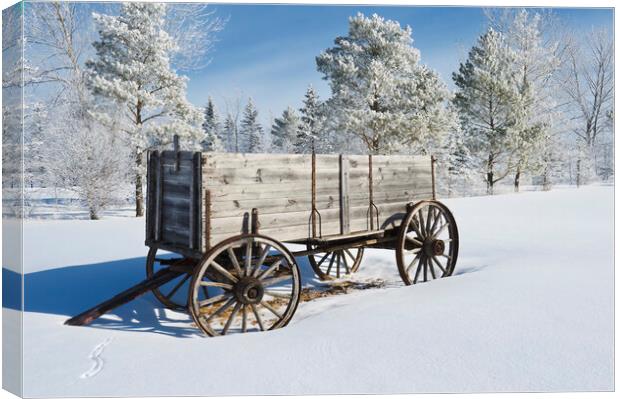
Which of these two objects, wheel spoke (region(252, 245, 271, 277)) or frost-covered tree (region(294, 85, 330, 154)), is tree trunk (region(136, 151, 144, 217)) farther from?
frost-covered tree (region(294, 85, 330, 154))

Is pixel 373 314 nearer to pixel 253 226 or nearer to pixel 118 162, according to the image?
pixel 253 226

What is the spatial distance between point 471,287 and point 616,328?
1.73 m

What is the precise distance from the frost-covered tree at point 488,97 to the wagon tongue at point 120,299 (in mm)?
21177

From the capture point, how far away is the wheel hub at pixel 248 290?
Answer: 5969 mm

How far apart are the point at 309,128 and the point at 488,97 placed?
17.3 meters

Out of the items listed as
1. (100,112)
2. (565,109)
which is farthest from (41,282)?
(565,109)

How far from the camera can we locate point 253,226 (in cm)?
606

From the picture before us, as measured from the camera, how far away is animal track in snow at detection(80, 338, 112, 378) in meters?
4.30

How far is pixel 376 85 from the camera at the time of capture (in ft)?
76.6

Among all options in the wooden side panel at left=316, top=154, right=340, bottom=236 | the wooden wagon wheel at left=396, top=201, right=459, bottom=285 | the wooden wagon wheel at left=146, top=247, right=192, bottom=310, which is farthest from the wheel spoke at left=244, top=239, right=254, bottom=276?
the wooden wagon wheel at left=396, top=201, right=459, bottom=285

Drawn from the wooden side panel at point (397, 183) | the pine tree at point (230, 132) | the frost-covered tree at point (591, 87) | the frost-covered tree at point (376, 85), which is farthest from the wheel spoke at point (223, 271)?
the pine tree at point (230, 132)

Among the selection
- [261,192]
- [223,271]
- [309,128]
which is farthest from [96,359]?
[309,128]

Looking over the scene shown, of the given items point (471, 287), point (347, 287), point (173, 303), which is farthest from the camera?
point (347, 287)

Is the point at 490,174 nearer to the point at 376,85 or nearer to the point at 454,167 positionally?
the point at 454,167
